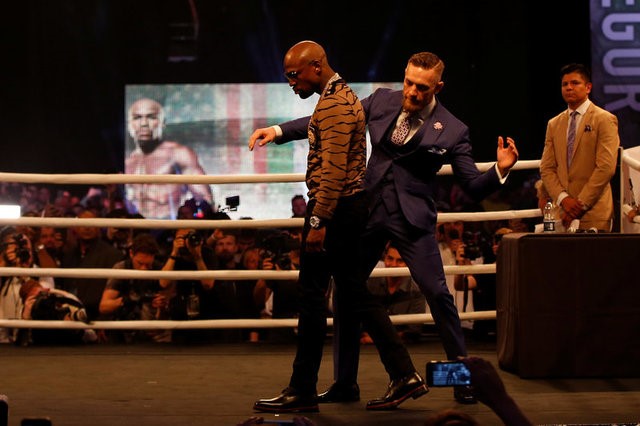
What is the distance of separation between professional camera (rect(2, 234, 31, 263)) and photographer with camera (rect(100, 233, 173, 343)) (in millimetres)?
476

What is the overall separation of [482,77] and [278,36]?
2.33m

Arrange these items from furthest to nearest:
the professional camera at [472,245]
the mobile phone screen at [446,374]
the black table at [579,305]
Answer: the professional camera at [472,245] → the black table at [579,305] → the mobile phone screen at [446,374]

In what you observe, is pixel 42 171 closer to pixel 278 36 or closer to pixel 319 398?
pixel 278 36

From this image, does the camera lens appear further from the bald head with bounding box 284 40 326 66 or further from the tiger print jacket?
the bald head with bounding box 284 40 326 66

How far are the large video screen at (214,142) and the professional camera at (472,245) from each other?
5123 millimetres

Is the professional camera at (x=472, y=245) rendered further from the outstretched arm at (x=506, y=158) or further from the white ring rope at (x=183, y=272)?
the outstretched arm at (x=506, y=158)

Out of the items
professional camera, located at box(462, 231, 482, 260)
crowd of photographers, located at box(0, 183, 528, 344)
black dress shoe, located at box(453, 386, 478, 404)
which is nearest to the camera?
black dress shoe, located at box(453, 386, 478, 404)

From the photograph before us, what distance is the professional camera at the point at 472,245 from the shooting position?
233 inches

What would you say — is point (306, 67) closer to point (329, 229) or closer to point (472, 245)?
point (329, 229)

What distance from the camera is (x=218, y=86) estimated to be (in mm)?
11484

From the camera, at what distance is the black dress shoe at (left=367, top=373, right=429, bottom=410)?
12.0 ft

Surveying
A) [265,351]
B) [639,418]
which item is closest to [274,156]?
[265,351]

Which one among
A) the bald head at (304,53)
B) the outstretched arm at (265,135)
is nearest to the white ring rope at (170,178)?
the outstretched arm at (265,135)

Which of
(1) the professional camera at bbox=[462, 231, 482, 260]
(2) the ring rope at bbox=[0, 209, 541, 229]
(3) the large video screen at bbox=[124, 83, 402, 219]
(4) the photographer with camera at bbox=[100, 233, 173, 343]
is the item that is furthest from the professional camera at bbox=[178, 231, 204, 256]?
(3) the large video screen at bbox=[124, 83, 402, 219]
